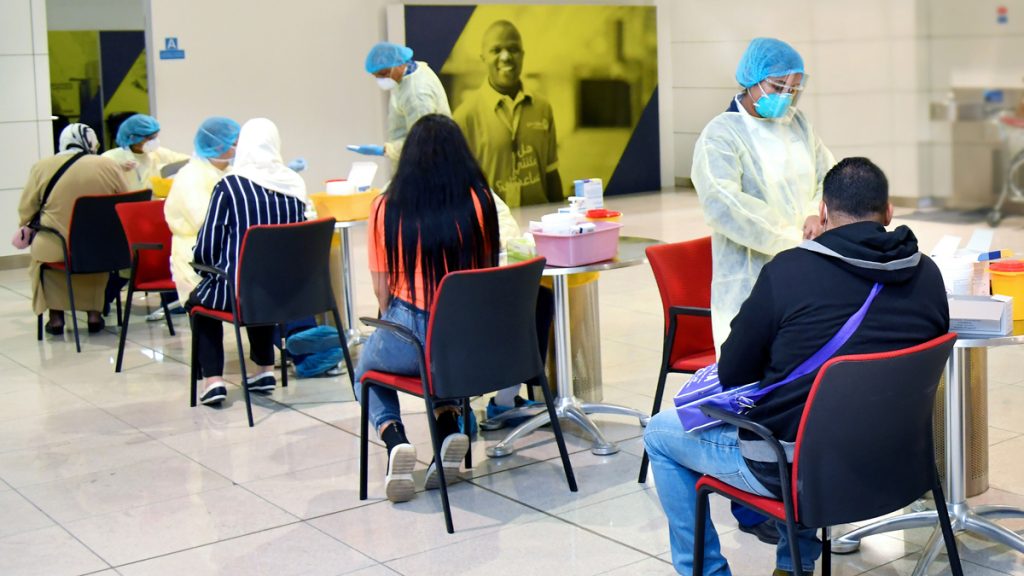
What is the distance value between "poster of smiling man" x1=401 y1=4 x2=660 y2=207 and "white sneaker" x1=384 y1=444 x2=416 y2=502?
802 cm

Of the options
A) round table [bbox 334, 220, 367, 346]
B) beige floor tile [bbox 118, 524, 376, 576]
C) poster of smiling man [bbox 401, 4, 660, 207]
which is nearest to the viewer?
beige floor tile [bbox 118, 524, 376, 576]

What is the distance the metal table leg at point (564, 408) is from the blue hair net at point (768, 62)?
1095 millimetres

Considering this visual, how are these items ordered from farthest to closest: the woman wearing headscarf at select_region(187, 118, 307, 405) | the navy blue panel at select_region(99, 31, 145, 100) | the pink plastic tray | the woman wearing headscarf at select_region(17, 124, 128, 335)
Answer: the navy blue panel at select_region(99, 31, 145, 100)
the woman wearing headscarf at select_region(17, 124, 128, 335)
the woman wearing headscarf at select_region(187, 118, 307, 405)
the pink plastic tray

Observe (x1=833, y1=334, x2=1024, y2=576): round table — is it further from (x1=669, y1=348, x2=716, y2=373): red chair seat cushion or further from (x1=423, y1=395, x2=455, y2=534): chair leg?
(x1=423, y1=395, x2=455, y2=534): chair leg

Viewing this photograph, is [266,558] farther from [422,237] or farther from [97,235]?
[97,235]

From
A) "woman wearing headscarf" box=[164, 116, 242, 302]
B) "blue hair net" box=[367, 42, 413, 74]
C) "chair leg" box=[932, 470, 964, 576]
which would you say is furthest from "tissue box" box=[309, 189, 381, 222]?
"chair leg" box=[932, 470, 964, 576]

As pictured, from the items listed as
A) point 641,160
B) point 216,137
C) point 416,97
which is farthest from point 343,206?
point 641,160

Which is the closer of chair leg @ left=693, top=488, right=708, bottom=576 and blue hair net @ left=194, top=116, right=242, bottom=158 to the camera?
chair leg @ left=693, top=488, right=708, bottom=576

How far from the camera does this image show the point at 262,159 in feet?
17.0

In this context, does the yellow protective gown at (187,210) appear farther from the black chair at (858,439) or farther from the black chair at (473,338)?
the black chair at (858,439)

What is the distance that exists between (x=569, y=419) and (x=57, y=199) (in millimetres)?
3700

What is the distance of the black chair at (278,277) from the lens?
15.9 ft

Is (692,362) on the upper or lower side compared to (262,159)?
lower

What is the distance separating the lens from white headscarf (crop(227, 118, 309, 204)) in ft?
16.9
